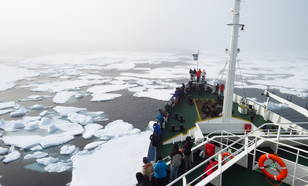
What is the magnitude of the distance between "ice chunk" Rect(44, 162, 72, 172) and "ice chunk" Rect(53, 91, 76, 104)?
1302 cm

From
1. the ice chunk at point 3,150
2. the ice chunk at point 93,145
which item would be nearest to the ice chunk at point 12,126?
the ice chunk at point 3,150

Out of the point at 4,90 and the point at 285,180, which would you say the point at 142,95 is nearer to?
the point at 4,90

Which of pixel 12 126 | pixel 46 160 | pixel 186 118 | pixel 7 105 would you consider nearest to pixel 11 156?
pixel 46 160

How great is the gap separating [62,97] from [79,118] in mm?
9113

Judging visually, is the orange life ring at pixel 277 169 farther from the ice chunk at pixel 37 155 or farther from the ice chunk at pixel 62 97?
the ice chunk at pixel 62 97

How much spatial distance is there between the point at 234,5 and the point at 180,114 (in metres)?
4.97

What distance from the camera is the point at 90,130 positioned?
50.6ft

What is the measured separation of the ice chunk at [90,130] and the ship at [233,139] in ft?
23.2

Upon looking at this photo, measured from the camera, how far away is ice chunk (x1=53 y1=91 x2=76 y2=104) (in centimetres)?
Result: 2339

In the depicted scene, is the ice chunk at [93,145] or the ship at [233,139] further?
the ice chunk at [93,145]

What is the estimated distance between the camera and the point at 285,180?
12.6 feet

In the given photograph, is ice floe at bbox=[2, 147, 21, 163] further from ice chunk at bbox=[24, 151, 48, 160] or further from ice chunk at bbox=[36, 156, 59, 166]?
ice chunk at bbox=[36, 156, 59, 166]

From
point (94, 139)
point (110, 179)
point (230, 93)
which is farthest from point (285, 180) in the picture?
point (94, 139)

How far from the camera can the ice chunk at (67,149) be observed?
12225 millimetres
